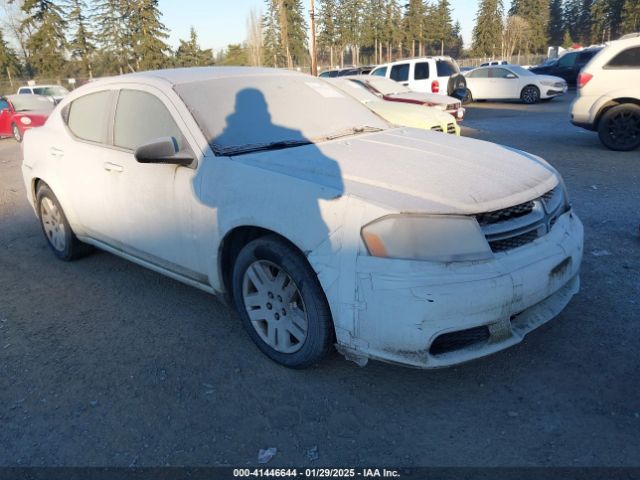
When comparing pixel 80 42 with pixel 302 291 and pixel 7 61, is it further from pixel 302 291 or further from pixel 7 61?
pixel 302 291

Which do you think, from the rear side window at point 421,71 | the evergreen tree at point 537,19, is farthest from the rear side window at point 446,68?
the evergreen tree at point 537,19

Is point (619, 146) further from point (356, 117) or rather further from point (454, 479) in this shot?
point (454, 479)

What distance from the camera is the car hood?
254cm

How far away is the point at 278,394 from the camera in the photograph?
111 inches

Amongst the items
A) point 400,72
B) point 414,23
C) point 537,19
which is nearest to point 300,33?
point 414,23

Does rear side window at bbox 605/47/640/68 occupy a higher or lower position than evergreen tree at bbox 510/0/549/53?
lower

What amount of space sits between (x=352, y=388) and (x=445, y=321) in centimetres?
74

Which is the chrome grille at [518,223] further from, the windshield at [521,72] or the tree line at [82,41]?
the tree line at [82,41]

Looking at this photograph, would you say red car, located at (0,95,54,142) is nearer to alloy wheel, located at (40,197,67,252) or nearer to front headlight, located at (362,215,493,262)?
alloy wheel, located at (40,197,67,252)

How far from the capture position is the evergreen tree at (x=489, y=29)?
244 feet

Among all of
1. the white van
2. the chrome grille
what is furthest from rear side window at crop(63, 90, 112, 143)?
the white van

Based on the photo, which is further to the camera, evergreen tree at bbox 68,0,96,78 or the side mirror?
evergreen tree at bbox 68,0,96,78

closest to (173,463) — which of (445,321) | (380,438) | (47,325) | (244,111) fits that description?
(380,438)

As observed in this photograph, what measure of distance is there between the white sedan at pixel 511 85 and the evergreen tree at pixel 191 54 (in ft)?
148
